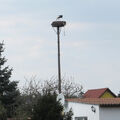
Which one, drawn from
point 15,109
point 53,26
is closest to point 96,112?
point 53,26

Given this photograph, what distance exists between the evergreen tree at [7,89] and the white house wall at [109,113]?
16935 mm

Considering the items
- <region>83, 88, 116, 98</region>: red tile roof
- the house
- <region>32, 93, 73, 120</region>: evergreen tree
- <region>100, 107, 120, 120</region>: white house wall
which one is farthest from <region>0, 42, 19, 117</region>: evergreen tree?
<region>32, 93, 73, 120</region>: evergreen tree

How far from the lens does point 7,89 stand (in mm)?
46656

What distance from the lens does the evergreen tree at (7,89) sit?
46.0 m

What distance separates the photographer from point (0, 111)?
35.9 metres

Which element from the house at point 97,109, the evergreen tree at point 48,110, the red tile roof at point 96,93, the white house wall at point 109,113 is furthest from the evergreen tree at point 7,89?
the evergreen tree at point 48,110

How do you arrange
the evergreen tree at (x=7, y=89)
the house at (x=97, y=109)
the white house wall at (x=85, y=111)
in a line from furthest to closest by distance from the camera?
the evergreen tree at (x=7, y=89) → the white house wall at (x=85, y=111) → the house at (x=97, y=109)

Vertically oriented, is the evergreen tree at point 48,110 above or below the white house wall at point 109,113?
below

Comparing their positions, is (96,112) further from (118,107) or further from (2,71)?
(2,71)

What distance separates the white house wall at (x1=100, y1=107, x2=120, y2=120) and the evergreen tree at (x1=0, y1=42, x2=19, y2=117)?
16.9 meters

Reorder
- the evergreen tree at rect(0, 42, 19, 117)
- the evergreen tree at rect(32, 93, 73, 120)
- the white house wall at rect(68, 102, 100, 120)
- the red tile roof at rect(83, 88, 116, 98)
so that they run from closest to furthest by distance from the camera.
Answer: the evergreen tree at rect(32, 93, 73, 120) < the white house wall at rect(68, 102, 100, 120) < the evergreen tree at rect(0, 42, 19, 117) < the red tile roof at rect(83, 88, 116, 98)

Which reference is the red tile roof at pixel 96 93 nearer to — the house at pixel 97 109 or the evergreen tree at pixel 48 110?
the house at pixel 97 109

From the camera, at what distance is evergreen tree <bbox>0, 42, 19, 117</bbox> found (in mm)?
45969

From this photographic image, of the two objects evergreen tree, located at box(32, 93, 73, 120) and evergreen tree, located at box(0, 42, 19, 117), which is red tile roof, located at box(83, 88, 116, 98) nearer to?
evergreen tree, located at box(0, 42, 19, 117)
